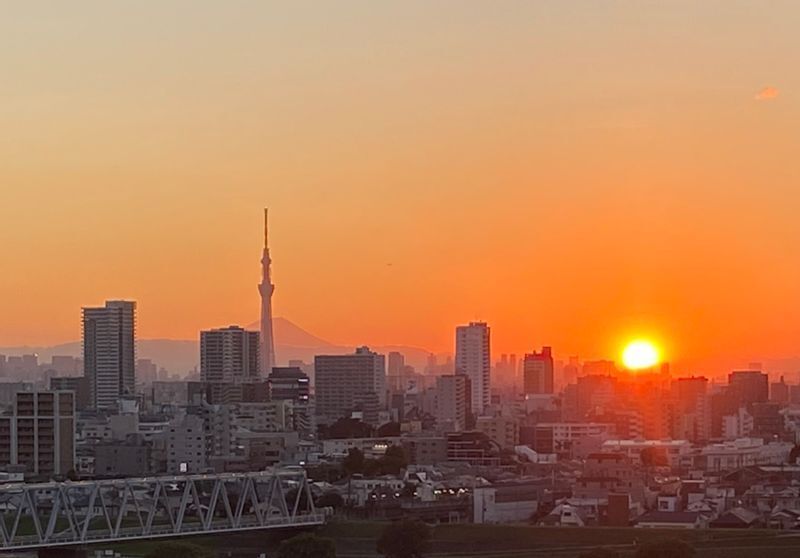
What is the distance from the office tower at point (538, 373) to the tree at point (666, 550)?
60622mm

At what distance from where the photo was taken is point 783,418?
55.6m

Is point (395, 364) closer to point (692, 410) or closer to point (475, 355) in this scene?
point (475, 355)

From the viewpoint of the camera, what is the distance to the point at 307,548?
821 inches

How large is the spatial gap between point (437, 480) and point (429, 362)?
3336 inches

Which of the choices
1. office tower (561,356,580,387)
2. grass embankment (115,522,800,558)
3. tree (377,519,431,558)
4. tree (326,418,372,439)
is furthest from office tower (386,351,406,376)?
tree (377,519,431,558)

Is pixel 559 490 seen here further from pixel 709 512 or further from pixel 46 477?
pixel 46 477

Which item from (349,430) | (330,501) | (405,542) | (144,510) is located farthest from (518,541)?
(349,430)

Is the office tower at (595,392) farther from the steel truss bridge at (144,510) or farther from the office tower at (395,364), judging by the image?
the steel truss bridge at (144,510)

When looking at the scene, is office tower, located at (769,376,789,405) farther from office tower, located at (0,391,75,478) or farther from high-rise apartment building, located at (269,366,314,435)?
office tower, located at (0,391,75,478)

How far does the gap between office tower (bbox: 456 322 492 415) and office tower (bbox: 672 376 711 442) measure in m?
12.4

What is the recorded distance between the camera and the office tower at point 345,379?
66125 millimetres

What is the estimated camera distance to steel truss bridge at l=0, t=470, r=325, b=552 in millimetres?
21219

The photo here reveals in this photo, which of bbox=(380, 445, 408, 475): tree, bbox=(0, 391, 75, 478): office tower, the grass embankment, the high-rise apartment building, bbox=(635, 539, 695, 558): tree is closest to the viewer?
bbox=(635, 539, 695, 558): tree

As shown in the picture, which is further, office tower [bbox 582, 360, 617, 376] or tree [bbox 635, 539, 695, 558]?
office tower [bbox 582, 360, 617, 376]
